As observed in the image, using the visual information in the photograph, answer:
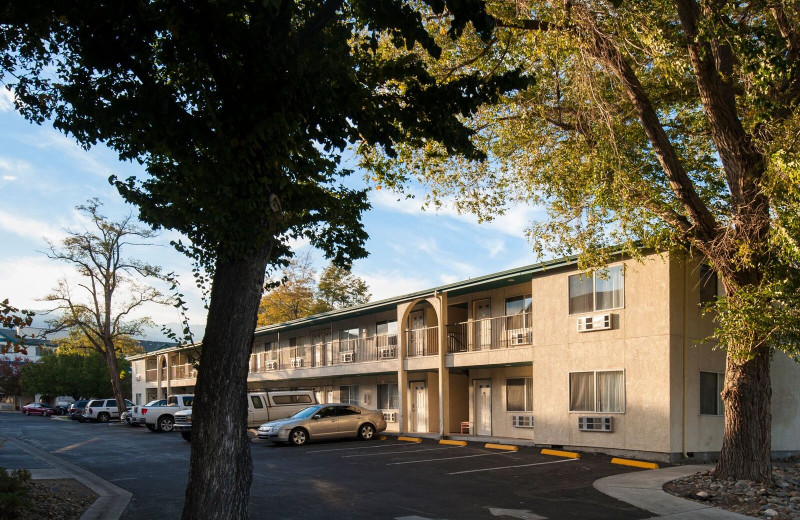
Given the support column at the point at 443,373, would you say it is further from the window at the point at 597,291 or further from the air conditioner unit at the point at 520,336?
the window at the point at 597,291

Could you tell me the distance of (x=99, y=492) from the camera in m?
13.3

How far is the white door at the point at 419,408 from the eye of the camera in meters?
29.2

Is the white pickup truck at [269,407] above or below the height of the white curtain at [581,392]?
below

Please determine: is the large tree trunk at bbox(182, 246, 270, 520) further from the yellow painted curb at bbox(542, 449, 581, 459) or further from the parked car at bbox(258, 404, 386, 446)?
the parked car at bbox(258, 404, 386, 446)

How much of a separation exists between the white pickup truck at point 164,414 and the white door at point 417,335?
42.8 feet

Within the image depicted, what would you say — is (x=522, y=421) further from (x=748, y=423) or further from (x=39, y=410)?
(x=39, y=410)

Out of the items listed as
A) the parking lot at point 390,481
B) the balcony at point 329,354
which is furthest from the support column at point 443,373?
the balcony at point 329,354

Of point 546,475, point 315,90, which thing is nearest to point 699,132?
point 546,475

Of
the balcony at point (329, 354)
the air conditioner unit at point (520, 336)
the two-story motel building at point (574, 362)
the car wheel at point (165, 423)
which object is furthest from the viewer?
the car wheel at point (165, 423)

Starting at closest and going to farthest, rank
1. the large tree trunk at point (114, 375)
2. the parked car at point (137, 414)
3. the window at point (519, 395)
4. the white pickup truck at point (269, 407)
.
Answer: the window at point (519, 395) → the white pickup truck at point (269, 407) → the parked car at point (137, 414) → the large tree trunk at point (114, 375)

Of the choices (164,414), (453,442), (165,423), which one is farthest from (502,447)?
(165,423)

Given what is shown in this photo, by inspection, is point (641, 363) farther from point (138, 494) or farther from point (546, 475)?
point (138, 494)

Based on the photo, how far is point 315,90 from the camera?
8.26 metres

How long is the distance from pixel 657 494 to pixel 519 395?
1168cm
